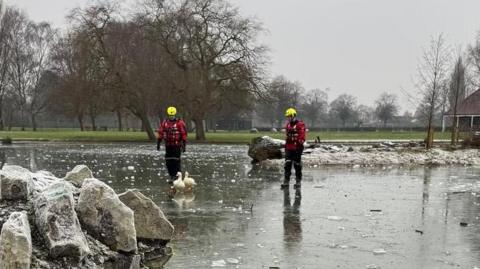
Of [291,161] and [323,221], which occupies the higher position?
[291,161]

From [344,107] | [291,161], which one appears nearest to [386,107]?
[344,107]

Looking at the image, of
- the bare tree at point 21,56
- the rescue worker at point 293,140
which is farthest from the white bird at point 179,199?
the bare tree at point 21,56

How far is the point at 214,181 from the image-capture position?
51.0ft

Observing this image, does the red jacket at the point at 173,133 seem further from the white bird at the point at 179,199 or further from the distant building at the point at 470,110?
the distant building at the point at 470,110

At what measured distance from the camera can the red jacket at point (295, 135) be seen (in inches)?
561

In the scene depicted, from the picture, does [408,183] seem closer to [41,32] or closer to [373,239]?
[373,239]

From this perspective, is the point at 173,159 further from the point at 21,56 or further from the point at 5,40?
the point at 21,56

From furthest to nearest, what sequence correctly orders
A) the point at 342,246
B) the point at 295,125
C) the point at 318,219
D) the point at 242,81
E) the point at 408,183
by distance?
1. the point at 242,81
2. the point at 408,183
3. the point at 295,125
4. the point at 318,219
5. the point at 342,246

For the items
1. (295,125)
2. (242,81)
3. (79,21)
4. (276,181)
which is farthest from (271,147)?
(79,21)

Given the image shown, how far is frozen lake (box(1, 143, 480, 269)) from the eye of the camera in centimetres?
695

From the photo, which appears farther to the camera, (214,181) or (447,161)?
(447,161)

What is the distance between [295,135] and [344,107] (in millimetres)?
117545

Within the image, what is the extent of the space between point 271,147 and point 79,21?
31.8 m

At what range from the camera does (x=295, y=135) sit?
562 inches
